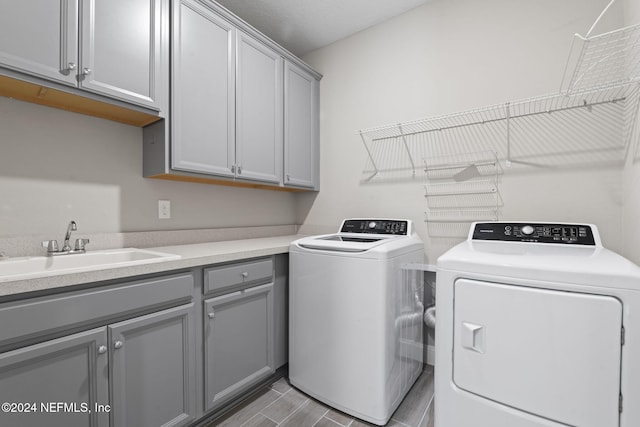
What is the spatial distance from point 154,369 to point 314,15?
2454mm

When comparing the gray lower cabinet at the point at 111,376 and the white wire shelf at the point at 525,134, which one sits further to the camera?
the white wire shelf at the point at 525,134

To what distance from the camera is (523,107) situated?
1.73m

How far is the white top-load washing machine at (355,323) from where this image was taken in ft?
4.88

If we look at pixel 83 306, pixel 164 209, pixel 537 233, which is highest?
pixel 164 209

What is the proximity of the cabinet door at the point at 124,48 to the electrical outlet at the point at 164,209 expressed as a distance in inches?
24.7

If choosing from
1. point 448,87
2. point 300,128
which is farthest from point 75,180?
point 448,87

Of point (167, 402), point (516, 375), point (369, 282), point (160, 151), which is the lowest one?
point (167, 402)

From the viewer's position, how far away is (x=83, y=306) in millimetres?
1043

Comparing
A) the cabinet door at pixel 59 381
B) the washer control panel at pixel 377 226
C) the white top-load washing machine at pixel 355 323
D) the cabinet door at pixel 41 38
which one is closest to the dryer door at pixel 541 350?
the white top-load washing machine at pixel 355 323

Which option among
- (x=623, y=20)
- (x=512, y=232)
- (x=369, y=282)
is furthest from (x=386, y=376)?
(x=623, y=20)

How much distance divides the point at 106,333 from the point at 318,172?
1922 mm

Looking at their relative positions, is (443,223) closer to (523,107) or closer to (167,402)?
(523,107)

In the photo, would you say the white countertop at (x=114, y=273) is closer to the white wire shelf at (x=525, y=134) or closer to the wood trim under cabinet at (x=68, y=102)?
the wood trim under cabinet at (x=68, y=102)

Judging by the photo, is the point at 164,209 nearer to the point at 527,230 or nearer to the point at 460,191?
the point at 460,191
